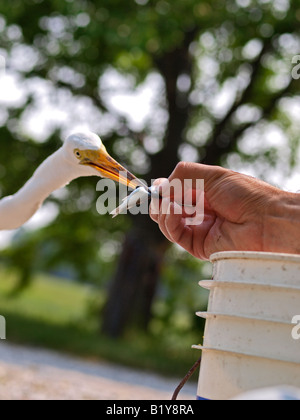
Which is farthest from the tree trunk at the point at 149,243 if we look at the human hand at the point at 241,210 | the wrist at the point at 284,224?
the wrist at the point at 284,224

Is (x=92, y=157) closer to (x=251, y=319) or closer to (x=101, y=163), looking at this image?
(x=101, y=163)

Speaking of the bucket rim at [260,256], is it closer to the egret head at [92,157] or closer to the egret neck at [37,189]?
the egret head at [92,157]

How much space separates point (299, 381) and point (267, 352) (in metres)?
0.10

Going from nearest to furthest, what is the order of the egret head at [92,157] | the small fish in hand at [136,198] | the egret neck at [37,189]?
the small fish in hand at [136,198] < the egret head at [92,157] < the egret neck at [37,189]

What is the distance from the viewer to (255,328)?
1.79 metres

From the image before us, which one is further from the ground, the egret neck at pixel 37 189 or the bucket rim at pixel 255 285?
the egret neck at pixel 37 189

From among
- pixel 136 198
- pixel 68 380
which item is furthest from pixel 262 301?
pixel 68 380

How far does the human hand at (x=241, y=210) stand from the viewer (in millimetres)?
2332

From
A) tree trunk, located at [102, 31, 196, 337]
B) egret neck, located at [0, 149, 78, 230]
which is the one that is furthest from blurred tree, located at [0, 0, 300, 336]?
egret neck, located at [0, 149, 78, 230]

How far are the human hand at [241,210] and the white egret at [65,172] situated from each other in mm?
192

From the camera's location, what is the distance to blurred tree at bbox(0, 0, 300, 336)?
11.0m

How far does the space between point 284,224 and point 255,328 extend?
0.62m

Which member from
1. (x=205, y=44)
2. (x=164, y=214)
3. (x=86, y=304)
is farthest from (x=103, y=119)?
(x=164, y=214)
